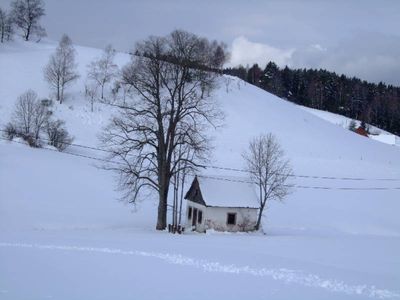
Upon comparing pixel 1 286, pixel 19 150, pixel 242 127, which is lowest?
pixel 1 286

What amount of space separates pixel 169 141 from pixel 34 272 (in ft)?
57.7

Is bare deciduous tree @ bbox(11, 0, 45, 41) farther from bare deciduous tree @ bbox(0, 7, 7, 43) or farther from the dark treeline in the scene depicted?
the dark treeline

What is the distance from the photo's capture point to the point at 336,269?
→ 17.1 meters

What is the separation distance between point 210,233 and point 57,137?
27.2 m


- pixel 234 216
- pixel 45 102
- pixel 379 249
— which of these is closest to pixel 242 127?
pixel 45 102

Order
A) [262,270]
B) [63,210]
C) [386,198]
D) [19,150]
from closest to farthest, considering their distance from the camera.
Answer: [262,270]
[63,210]
[19,150]
[386,198]

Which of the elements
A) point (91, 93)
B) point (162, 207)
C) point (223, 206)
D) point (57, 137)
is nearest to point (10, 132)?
point (57, 137)

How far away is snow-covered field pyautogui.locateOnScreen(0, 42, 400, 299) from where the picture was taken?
14055 mm

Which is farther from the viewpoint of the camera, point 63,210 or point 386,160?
point 386,160

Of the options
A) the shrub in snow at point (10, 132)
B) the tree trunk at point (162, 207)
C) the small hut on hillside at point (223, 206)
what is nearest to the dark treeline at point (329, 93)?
the shrub in snow at point (10, 132)

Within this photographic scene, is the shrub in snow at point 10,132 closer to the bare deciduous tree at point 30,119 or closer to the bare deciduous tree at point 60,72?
the bare deciduous tree at point 30,119

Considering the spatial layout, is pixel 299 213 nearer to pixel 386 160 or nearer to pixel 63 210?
pixel 63 210

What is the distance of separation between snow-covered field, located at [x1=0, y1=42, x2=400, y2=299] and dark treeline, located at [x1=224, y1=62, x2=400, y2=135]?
5295 cm

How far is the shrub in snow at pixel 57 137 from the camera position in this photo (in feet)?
167
